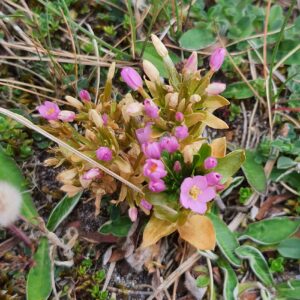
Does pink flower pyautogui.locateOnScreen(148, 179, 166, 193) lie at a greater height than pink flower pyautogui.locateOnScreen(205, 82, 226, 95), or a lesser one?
lesser

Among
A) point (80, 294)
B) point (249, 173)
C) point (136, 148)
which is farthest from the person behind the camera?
point (249, 173)

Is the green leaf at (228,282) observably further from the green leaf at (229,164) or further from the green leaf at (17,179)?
the green leaf at (17,179)

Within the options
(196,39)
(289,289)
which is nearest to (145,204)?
(289,289)

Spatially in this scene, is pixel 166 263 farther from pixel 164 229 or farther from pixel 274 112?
pixel 274 112

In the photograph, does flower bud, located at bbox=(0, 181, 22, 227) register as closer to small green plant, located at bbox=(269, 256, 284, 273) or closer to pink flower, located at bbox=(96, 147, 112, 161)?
pink flower, located at bbox=(96, 147, 112, 161)

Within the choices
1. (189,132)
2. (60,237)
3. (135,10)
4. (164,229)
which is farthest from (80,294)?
(135,10)

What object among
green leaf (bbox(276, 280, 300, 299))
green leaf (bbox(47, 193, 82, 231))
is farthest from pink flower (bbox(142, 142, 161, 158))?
green leaf (bbox(276, 280, 300, 299))
